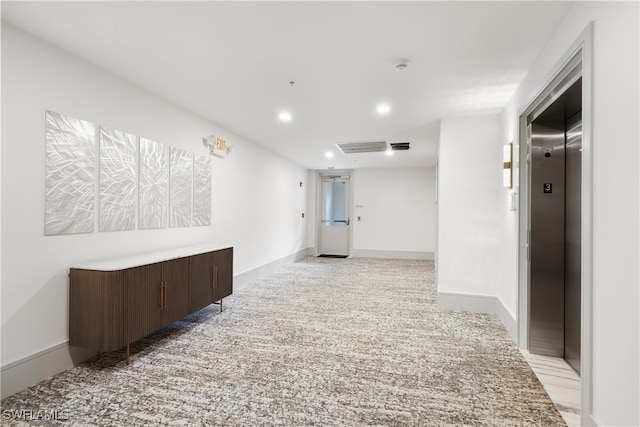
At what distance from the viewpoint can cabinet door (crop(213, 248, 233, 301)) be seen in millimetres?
3790

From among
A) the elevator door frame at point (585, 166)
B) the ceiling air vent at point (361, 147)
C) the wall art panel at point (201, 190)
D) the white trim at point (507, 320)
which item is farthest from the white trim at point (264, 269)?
the elevator door frame at point (585, 166)

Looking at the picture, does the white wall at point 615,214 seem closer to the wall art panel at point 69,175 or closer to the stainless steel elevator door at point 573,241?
the stainless steel elevator door at point 573,241

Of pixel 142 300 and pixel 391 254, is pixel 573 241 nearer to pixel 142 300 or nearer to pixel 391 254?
pixel 142 300

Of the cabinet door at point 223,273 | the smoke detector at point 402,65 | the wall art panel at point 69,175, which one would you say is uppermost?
the smoke detector at point 402,65

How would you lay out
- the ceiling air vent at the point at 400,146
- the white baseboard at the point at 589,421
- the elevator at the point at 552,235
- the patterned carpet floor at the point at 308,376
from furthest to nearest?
the ceiling air vent at the point at 400,146 < the elevator at the point at 552,235 < the patterned carpet floor at the point at 308,376 < the white baseboard at the point at 589,421

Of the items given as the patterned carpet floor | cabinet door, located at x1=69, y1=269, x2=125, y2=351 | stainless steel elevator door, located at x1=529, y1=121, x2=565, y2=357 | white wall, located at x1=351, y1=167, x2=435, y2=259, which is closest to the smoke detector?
stainless steel elevator door, located at x1=529, y1=121, x2=565, y2=357

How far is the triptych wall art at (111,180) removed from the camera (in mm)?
2443

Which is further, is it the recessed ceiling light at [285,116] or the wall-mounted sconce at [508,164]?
the recessed ceiling light at [285,116]

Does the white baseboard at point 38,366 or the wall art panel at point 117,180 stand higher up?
the wall art panel at point 117,180

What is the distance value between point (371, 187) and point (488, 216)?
4900mm

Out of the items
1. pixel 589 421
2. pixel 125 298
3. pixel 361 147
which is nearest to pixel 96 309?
pixel 125 298

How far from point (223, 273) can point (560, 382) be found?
350 cm

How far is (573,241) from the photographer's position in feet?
8.70

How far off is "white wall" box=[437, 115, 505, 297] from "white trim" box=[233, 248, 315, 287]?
3.15 m
